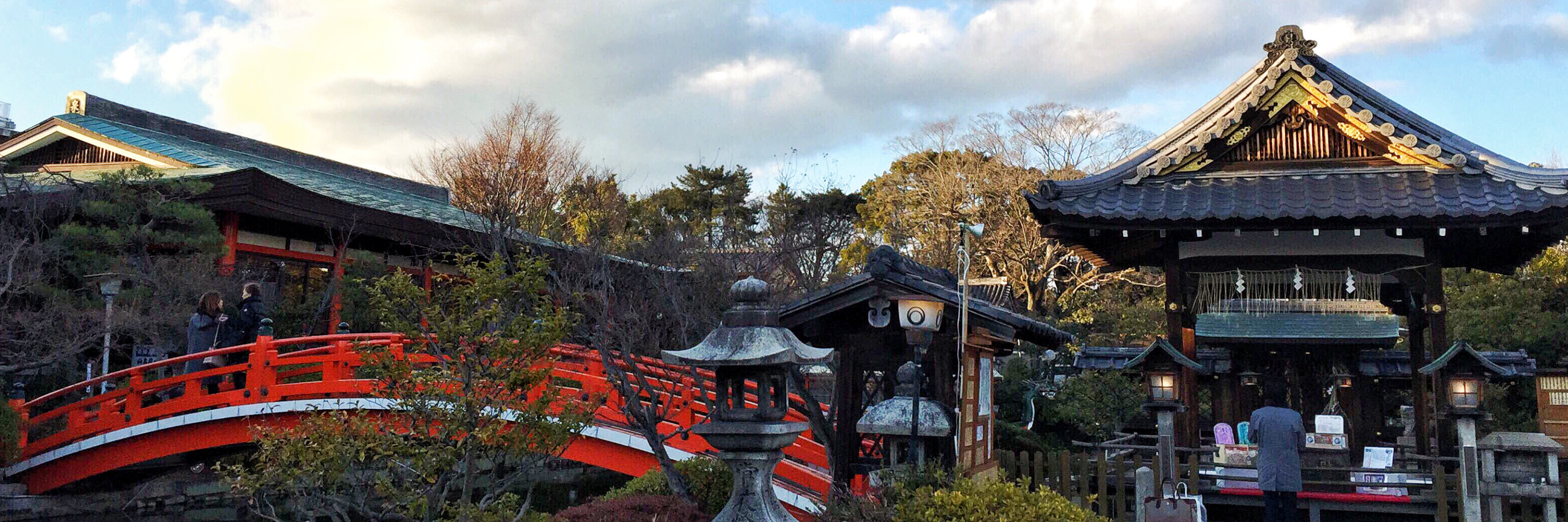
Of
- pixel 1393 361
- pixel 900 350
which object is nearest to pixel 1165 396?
pixel 900 350

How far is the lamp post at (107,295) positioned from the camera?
13.1 m

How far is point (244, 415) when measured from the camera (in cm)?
1301

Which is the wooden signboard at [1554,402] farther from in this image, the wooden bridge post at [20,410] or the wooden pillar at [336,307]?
the wooden bridge post at [20,410]

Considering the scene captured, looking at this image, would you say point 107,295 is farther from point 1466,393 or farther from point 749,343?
point 1466,393

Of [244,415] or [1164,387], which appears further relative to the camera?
[244,415]

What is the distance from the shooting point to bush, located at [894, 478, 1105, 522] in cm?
694

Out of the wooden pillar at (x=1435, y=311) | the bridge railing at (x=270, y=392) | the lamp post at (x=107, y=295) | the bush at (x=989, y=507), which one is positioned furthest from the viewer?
the lamp post at (x=107, y=295)

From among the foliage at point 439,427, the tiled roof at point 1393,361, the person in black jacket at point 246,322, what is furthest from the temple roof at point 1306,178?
the person in black jacket at point 246,322

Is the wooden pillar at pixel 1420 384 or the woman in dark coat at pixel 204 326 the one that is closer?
the wooden pillar at pixel 1420 384

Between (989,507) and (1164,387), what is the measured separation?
5.43 m

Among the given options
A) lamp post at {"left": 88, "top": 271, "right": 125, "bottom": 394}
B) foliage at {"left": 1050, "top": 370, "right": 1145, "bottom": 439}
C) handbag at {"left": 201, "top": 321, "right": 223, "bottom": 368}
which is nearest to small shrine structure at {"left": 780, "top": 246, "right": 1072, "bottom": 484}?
foliage at {"left": 1050, "top": 370, "right": 1145, "bottom": 439}

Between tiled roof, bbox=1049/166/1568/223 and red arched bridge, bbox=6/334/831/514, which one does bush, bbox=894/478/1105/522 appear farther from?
tiled roof, bbox=1049/166/1568/223

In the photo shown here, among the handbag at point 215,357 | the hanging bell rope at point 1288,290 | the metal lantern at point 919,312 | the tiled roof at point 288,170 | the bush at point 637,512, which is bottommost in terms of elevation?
the bush at point 637,512

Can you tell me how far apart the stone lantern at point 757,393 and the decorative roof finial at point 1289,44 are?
8.39 meters
